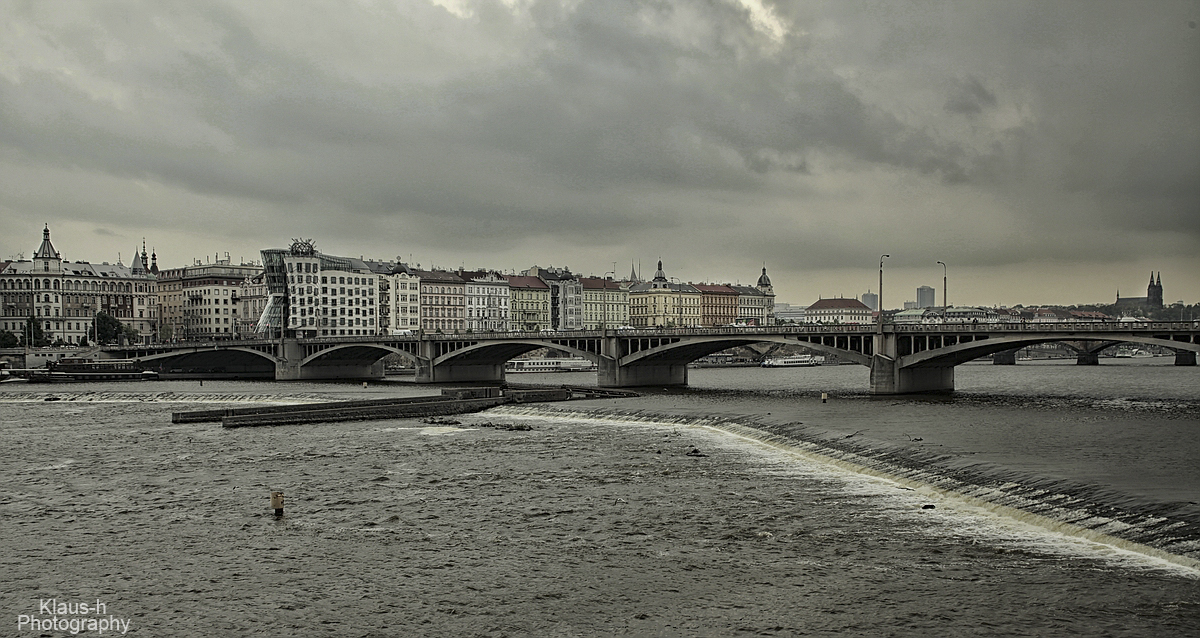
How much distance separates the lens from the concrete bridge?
289ft

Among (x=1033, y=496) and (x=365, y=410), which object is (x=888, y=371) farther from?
(x=1033, y=496)

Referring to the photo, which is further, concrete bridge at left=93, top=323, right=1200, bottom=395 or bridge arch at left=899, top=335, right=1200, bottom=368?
concrete bridge at left=93, top=323, right=1200, bottom=395

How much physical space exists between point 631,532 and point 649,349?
80615 mm

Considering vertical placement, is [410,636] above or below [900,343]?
below

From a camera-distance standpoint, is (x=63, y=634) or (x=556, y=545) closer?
(x=63, y=634)

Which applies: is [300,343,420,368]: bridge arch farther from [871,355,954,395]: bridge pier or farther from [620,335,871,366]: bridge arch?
[871,355,954,395]: bridge pier

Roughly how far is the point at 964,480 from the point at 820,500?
6.80 metres

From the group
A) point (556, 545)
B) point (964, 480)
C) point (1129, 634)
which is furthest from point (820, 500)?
point (1129, 634)

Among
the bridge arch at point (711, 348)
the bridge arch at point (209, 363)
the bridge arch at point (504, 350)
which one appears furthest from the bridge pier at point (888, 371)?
the bridge arch at point (209, 363)

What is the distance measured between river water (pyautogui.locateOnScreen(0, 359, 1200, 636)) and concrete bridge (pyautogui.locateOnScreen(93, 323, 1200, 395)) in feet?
72.3

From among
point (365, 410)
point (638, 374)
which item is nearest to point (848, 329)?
point (638, 374)

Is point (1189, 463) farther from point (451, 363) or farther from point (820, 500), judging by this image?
point (451, 363)

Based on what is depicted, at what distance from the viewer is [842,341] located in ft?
363

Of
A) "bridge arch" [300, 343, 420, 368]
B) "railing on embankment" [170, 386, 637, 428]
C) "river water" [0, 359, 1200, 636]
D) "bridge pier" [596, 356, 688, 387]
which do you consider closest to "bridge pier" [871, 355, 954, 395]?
"railing on embankment" [170, 386, 637, 428]
